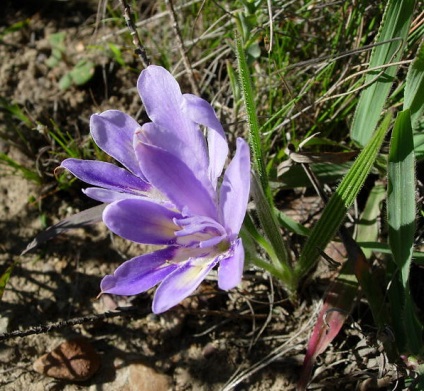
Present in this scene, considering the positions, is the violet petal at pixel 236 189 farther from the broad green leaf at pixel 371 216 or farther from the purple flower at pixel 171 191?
the broad green leaf at pixel 371 216

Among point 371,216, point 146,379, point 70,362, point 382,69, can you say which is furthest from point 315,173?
point 70,362

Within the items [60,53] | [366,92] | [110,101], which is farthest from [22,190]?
[366,92]

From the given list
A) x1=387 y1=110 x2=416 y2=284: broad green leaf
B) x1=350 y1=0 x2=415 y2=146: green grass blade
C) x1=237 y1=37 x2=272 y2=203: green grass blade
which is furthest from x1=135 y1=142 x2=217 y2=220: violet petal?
x1=350 y1=0 x2=415 y2=146: green grass blade

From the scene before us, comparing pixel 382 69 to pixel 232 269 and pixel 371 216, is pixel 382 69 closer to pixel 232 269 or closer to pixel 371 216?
pixel 371 216

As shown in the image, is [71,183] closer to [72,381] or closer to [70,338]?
[70,338]

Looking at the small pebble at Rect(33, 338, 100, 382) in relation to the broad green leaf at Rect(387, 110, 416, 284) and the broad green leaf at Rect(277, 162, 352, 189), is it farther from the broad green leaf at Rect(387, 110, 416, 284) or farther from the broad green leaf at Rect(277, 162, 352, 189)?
the broad green leaf at Rect(387, 110, 416, 284)

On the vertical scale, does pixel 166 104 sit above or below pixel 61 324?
above
